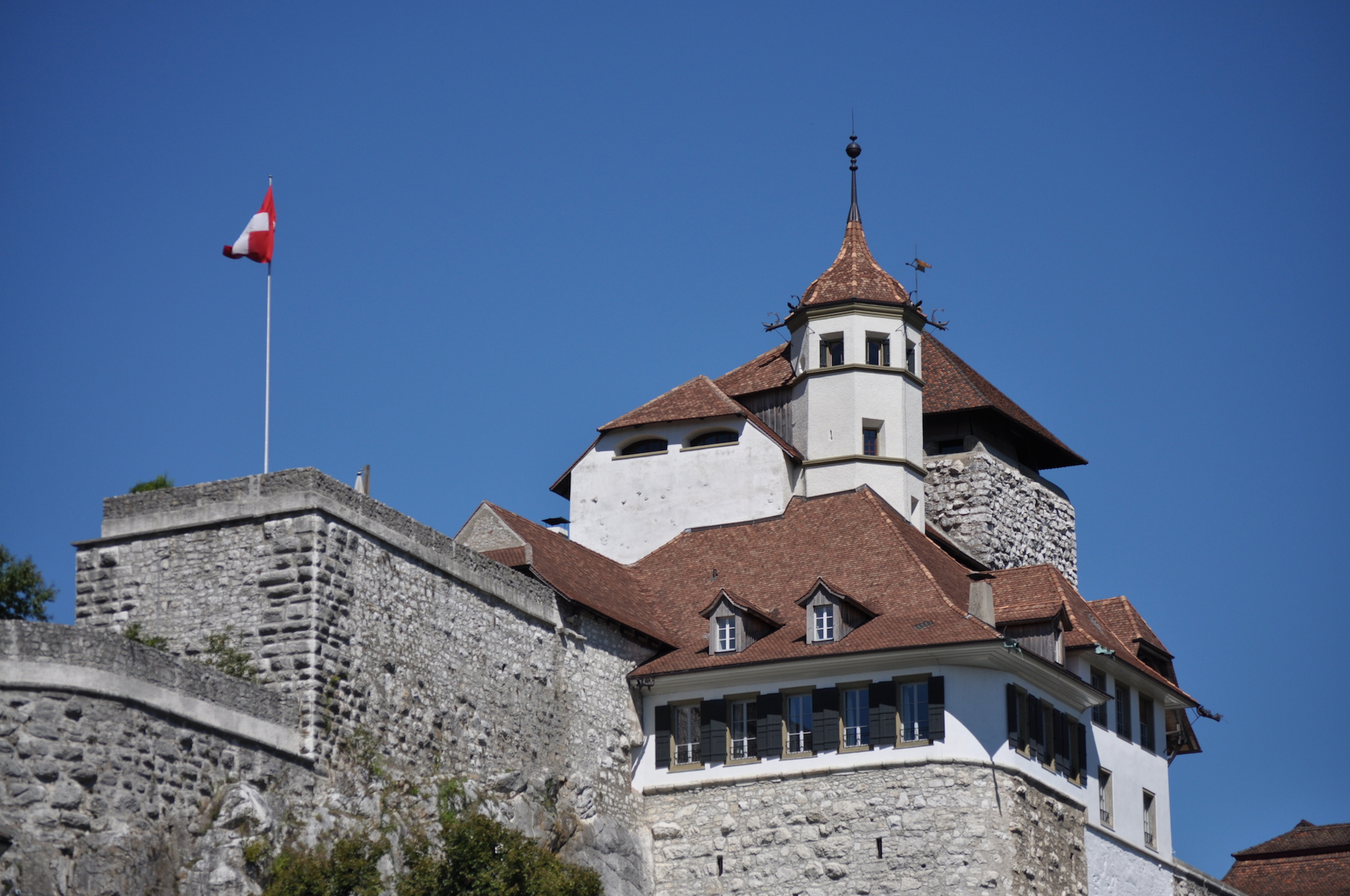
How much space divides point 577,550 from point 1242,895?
19.5 m

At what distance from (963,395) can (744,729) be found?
16730 millimetres

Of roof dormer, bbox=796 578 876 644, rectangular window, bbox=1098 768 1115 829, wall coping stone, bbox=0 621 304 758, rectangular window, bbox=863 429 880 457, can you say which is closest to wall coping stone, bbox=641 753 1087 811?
rectangular window, bbox=1098 768 1115 829

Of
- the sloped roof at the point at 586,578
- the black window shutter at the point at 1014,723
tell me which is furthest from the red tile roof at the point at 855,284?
the black window shutter at the point at 1014,723

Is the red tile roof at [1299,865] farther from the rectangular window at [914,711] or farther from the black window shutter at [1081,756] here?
the rectangular window at [914,711]

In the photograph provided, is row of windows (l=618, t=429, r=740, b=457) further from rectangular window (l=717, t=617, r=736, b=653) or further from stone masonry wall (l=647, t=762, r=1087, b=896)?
stone masonry wall (l=647, t=762, r=1087, b=896)

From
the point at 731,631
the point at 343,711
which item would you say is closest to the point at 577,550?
the point at 731,631

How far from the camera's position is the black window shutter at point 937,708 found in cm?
4884

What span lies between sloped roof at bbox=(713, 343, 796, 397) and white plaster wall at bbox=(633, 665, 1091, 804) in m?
12.5

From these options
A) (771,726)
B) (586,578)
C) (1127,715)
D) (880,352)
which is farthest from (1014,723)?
(880,352)

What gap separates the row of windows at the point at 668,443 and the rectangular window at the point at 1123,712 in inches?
445

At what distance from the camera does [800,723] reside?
1978 inches

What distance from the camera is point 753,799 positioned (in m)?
50.1

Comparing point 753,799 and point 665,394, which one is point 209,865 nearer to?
point 753,799

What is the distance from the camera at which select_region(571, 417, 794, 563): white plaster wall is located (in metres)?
58.6
